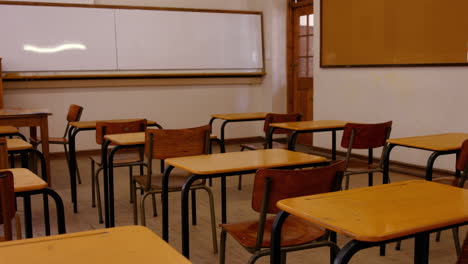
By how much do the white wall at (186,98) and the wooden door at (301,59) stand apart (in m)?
0.12

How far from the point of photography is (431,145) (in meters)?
3.00

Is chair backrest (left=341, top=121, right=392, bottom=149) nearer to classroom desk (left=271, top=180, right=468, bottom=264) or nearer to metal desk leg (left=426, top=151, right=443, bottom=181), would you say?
metal desk leg (left=426, top=151, right=443, bottom=181)

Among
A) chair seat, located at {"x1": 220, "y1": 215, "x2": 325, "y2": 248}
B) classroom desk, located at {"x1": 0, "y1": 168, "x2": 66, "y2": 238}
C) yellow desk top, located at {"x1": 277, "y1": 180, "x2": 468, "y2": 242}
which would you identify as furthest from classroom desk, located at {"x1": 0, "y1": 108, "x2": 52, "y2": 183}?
yellow desk top, located at {"x1": 277, "y1": 180, "x2": 468, "y2": 242}

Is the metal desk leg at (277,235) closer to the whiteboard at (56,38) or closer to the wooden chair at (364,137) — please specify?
the wooden chair at (364,137)

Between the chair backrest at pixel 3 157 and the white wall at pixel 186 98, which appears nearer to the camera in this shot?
the chair backrest at pixel 3 157

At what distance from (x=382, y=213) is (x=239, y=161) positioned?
1.09m

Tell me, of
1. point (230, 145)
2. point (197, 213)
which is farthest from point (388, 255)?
point (230, 145)

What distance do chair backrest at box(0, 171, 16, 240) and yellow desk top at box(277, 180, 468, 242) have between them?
35.8 inches

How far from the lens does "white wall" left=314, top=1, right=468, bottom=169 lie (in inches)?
198

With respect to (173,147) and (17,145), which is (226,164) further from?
(17,145)

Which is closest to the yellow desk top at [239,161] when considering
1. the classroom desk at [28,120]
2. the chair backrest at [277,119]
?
the chair backrest at [277,119]

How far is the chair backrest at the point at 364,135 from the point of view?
365 centimetres

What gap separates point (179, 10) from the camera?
742cm

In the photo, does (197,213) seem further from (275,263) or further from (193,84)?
(193,84)
